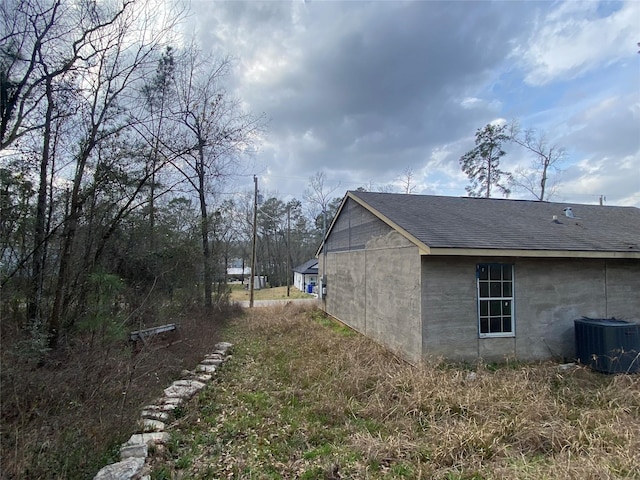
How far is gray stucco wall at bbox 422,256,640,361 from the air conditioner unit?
590 millimetres

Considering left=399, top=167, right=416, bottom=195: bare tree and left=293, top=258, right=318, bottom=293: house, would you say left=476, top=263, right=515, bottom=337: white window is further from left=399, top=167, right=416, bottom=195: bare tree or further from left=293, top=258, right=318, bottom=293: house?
left=293, top=258, right=318, bottom=293: house

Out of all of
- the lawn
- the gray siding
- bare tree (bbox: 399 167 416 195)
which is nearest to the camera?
the gray siding

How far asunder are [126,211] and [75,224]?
3.94 feet

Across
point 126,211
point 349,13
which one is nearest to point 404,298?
point 126,211

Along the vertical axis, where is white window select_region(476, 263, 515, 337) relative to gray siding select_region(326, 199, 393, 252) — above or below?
below

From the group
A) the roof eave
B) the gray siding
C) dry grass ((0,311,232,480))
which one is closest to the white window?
the roof eave

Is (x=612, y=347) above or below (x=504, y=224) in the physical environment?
below

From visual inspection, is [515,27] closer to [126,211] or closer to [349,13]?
[349,13]

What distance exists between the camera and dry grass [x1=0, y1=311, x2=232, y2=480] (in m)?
3.05

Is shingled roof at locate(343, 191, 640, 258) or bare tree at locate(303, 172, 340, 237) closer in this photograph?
shingled roof at locate(343, 191, 640, 258)

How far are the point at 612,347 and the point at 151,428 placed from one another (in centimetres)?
829

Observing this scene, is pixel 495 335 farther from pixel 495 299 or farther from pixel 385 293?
pixel 385 293

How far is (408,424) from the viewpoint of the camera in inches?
172

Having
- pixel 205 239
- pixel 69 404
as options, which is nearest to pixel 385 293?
pixel 69 404
